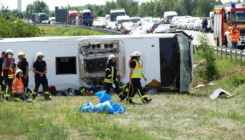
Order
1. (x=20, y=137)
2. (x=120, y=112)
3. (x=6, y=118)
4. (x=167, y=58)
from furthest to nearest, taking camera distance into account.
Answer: (x=167, y=58) → (x=120, y=112) → (x=6, y=118) → (x=20, y=137)

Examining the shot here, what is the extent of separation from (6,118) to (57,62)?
7.44m

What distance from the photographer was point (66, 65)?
1894cm

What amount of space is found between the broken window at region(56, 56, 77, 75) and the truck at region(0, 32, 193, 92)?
0.16 feet

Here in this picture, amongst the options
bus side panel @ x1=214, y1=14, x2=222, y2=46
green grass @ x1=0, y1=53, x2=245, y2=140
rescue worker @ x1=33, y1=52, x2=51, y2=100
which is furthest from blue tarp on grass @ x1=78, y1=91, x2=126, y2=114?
bus side panel @ x1=214, y1=14, x2=222, y2=46

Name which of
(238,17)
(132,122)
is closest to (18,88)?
(132,122)

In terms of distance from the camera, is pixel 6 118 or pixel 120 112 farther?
pixel 120 112

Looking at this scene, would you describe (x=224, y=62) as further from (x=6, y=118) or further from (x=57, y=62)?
(x=6, y=118)

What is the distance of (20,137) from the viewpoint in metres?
9.16

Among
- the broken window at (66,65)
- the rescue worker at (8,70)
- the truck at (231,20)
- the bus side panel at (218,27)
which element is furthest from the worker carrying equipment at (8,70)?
the bus side panel at (218,27)

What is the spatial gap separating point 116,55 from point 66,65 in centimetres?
257

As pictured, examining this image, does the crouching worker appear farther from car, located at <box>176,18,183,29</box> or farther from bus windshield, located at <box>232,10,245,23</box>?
car, located at <box>176,18,183,29</box>

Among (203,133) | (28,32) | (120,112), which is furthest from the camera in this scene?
(28,32)

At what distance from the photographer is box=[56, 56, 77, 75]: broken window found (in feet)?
58.9

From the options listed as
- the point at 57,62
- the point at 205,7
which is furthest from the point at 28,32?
the point at 205,7
